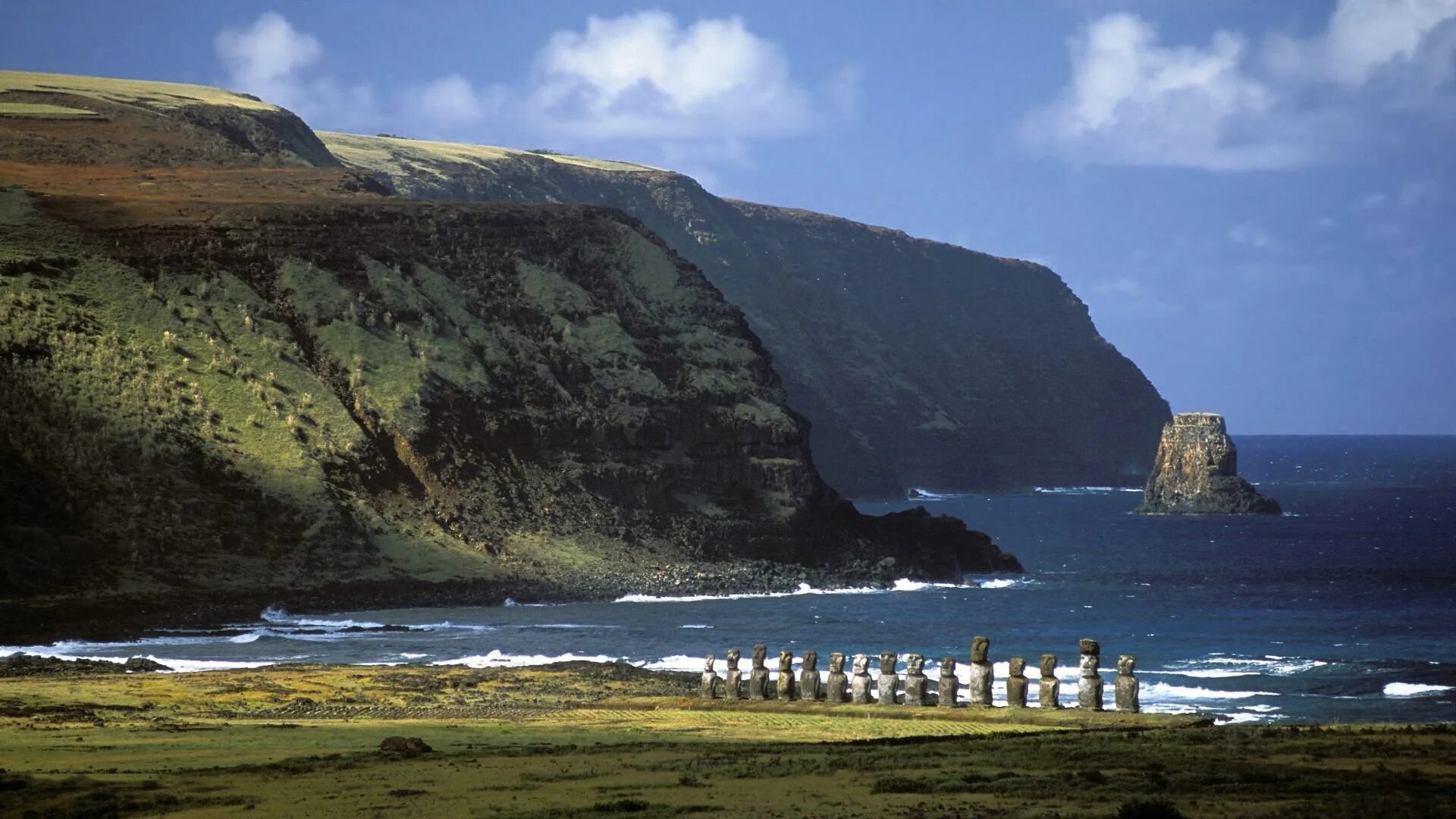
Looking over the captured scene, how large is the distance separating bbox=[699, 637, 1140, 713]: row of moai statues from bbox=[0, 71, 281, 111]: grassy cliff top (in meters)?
116

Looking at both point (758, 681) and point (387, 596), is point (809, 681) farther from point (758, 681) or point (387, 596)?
point (387, 596)

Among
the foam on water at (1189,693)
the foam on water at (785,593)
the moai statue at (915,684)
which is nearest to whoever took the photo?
the moai statue at (915,684)

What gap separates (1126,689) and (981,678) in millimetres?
3536

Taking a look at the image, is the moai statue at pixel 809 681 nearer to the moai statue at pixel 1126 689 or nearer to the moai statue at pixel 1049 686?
the moai statue at pixel 1049 686

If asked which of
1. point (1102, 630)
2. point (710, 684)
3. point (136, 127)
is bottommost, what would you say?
point (1102, 630)

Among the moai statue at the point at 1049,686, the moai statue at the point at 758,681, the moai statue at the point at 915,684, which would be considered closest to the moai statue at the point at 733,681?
the moai statue at the point at 758,681

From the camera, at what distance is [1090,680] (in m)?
40.9

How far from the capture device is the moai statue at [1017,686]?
42438 mm

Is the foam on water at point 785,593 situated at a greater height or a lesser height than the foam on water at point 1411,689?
greater

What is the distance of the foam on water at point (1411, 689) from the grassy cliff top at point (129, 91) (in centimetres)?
11127

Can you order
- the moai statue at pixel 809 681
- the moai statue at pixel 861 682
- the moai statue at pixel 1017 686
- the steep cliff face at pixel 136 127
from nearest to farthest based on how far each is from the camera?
the moai statue at pixel 1017 686 → the moai statue at pixel 861 682 → the moai statue at pixel 809 681 → the steep cliff face at pixel 136 127

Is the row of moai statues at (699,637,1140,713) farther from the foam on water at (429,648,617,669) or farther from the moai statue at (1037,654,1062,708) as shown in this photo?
A: the foam on water at (429,648,617,669)

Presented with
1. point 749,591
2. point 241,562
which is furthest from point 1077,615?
point 241,562

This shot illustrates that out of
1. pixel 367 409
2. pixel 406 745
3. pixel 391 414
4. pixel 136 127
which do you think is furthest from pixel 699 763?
pixel 136 127
